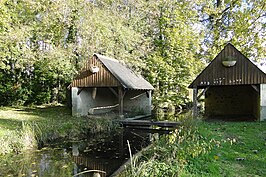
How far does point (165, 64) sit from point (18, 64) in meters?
10.3

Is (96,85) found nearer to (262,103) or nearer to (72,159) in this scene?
(72,159)

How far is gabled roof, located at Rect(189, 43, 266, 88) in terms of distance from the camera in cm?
1125

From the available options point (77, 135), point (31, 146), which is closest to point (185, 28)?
point (77, 135)

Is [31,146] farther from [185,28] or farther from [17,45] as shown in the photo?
[185,28]

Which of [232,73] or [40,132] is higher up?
[232,73]

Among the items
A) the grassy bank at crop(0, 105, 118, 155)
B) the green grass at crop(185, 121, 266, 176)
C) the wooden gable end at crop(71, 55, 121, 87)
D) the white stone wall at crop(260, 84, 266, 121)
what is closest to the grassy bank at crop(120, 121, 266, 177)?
the green grass at crop(185, 121, 266, 176)

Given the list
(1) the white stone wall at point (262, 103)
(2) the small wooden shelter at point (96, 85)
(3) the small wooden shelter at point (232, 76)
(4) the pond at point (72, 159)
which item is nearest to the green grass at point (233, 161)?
(4) the pond at point (72, 159)

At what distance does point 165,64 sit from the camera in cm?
1992

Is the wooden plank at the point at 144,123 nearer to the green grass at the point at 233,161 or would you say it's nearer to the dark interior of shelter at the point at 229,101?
the dark interior of shelter at the point at 229,101

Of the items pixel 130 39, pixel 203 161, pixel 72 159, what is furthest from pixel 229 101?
pixel 203 161

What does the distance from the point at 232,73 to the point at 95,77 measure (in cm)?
691

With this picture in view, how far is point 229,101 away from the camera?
15.1 meters

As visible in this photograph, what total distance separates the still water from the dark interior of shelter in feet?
22.4

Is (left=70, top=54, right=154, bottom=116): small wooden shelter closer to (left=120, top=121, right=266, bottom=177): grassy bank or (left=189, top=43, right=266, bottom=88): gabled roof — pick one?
(left=189, top=43, right=266, bottom=88): gabled roof
